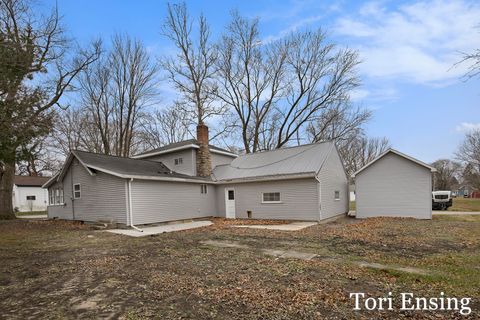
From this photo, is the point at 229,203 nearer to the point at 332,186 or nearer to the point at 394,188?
the point at 332,186

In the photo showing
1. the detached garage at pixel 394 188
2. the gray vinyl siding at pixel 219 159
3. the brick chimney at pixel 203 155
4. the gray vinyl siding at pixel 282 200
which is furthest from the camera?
the gray vinyl siding at pixel 219 159

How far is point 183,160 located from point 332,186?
34.1 feet

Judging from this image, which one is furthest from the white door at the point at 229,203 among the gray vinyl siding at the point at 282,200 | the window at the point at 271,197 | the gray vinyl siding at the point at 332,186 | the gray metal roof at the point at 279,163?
the gray vinyl siding at the point at 332,186

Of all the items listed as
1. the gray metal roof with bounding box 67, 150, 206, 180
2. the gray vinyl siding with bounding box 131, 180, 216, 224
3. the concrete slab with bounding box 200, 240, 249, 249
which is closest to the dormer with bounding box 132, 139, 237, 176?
the gray vinyl siding with bounding box 131, 180, 216, 224

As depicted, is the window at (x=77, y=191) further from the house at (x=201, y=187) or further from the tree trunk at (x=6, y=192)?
the tree trunk at (x=6, y=192)

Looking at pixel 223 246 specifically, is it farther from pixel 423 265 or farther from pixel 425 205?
pixel 425 205

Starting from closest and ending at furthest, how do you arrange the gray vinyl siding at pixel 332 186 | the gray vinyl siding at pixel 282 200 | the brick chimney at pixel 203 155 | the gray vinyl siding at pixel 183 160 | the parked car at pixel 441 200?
the gray vinyl siding at pixel 282 200
the gray vinyl siding at pixel 332 186
the brick chimney at pixel 203 155
the gray vinyl siding at pixel 183 160
the parked car at pixel 441 200

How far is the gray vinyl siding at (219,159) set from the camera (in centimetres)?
2369

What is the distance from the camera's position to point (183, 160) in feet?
72.0

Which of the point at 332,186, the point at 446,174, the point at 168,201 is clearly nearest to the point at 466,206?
the point at 332,186

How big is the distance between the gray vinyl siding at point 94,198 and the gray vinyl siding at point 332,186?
10623mm

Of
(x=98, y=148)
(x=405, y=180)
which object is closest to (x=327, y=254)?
(x=405, y=180)

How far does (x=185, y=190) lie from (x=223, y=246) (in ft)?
29.7

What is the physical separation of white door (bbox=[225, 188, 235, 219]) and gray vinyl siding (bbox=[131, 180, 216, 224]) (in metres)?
1.05
